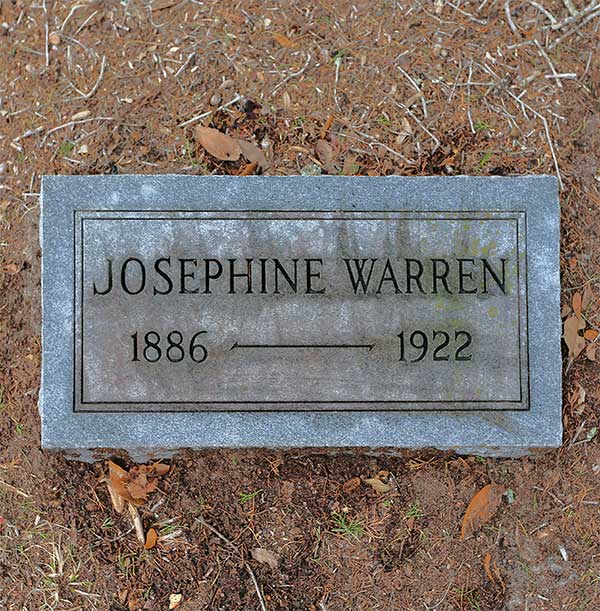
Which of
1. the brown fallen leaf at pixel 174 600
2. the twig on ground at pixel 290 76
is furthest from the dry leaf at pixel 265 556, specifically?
the twig on ground at pixel 290 76

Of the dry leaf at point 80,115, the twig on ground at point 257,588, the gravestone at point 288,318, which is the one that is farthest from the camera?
the dry leaf at point 80,115

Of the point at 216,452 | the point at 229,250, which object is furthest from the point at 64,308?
the point at 216,452

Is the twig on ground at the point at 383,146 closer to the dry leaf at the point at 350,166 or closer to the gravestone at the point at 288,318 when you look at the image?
the dry leaf at the point at 350,166

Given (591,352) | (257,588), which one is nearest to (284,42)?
(591,352)

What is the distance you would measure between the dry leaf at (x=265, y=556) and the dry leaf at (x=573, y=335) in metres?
1.59

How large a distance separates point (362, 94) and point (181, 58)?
2.75 ft

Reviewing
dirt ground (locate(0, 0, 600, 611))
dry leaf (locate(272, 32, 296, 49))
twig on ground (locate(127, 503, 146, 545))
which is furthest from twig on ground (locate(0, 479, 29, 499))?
dry leaf (locate(272, 32, 296, 49))

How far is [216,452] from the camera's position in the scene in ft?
9.10

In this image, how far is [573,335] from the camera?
2.78 meters

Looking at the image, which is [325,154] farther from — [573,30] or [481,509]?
[481,509]

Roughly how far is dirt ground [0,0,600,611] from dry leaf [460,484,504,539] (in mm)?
30

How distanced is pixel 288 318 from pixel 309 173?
685 mm

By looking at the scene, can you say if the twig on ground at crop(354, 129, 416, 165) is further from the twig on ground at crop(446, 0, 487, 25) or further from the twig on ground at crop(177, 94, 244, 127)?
the twig on ground at crop(446, 0, 487, 25)

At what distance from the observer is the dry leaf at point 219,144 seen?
Result: 2.80 metres
